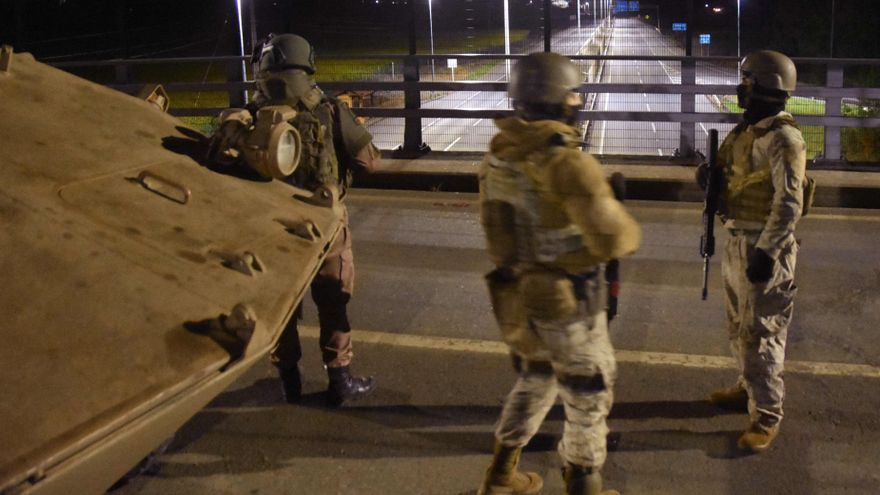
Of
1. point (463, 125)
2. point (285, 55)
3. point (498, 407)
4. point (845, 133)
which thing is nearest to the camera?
point (285, 55)

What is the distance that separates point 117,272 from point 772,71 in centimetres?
297

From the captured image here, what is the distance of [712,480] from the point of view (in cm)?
402

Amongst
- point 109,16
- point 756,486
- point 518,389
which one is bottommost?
point 756,486

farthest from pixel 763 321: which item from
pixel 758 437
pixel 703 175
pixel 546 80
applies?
pixel 546 80

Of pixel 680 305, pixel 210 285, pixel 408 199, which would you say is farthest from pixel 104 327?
pixel 408 199

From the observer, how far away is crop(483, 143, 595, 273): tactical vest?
319 centimetres

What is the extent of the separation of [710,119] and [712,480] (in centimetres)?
759

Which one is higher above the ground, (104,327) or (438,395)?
(104,327)

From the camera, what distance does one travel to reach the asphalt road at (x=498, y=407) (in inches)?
161

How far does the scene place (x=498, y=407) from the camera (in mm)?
4797

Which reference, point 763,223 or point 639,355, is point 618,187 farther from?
point 639,355

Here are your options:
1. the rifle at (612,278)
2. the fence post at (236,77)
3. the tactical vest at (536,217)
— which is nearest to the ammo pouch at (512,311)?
the tactical vest at (536,217)

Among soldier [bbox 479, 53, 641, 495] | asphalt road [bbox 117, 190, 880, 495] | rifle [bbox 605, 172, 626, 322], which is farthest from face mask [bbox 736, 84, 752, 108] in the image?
asphalt road [bbox 117, 190, 880, 495]

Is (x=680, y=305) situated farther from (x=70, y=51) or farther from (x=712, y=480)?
(x=70, y=51)
